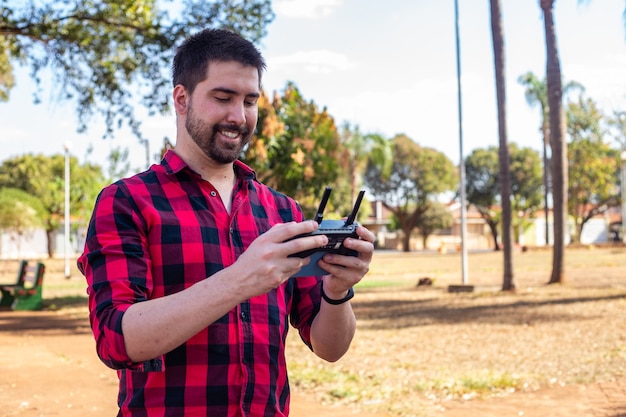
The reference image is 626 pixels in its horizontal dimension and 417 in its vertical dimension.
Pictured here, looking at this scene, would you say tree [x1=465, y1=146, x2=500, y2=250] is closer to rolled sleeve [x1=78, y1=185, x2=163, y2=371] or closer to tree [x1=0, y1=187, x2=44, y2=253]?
tree [x1=0, y1=187, x2=44, y2=253]

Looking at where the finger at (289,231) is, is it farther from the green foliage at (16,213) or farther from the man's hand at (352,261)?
the green foliage at (16,213)

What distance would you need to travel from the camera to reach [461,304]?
52.6ft

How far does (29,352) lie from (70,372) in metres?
1.85

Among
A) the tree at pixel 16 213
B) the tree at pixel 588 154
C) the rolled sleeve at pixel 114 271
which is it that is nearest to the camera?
the rolled sleeve at pixel 114 271

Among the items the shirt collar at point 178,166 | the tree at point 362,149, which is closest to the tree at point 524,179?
the tree at point 362,149

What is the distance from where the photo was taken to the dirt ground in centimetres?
654

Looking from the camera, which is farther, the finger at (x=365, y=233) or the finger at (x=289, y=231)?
the finger at (x=365, y=233)

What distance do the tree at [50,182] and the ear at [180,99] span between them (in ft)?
132

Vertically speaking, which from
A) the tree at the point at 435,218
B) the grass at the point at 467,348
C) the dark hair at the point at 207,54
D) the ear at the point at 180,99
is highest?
the tree at the point at 435,218

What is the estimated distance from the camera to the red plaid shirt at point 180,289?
1755 mm

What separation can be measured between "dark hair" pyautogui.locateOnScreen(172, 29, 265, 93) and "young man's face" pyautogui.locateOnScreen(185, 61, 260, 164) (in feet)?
0.06

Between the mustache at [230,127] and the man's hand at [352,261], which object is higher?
the mustache at [230,127]

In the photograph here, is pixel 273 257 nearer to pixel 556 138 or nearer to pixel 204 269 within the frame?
pixel 204 269

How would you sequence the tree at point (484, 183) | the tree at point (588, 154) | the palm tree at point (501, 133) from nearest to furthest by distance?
the palm tree at point (501, 133), the tree at point (588, 154), the tree at point (484, 183)
